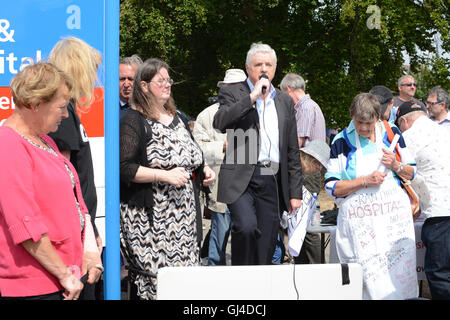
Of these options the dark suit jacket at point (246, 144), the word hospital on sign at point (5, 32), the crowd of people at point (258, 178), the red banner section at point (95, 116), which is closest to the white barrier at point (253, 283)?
the crowd of people at point (258, 178)

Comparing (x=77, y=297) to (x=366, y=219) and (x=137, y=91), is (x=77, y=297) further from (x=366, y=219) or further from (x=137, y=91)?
(x=366, y=219)

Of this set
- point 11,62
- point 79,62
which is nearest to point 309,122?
point 79,62

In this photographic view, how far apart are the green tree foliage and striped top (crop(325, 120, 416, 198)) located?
10.6 meters

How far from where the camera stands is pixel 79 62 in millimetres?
2877

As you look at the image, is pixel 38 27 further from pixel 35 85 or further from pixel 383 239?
pixel 383 239

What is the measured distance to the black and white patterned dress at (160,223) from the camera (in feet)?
11.9

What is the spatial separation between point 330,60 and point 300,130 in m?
10.0

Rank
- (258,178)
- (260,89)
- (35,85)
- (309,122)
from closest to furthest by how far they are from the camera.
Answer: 1. (35,85)
2. (260,89)
3. (258,178)
4. (309,122)

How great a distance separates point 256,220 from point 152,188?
0.85m

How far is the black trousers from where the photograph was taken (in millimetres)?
4051

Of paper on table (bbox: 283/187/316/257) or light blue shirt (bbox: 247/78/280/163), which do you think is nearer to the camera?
light blue shirt (bbox: 247/78/280/163)

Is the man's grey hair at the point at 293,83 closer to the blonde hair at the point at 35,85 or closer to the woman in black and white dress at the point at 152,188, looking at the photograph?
the woman in black and white dress at the point at 152,188

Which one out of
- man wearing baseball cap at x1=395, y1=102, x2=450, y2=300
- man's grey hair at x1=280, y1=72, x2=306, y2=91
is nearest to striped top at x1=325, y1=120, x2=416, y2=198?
man wearing baseball cap at x1=395, y1=102, x2=450, y2=300

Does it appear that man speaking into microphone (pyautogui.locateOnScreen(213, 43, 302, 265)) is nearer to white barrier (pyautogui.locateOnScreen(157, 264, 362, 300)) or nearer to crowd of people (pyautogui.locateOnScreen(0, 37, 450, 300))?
crowd of people (pyautogui.locateOnScreen(0, 37, 450, 300))
